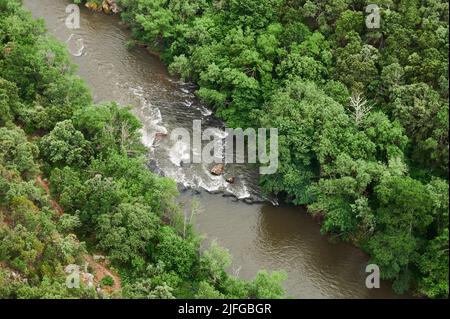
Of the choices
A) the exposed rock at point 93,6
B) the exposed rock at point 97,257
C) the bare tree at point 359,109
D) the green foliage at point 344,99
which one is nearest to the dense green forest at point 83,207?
the exposed rock at point 97,257

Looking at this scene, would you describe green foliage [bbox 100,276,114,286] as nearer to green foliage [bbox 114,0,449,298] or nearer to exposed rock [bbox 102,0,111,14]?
green foliage [bbox 114,0,449,298]

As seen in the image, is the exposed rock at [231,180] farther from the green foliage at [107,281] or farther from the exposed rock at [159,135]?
the green foliage at [107,281]

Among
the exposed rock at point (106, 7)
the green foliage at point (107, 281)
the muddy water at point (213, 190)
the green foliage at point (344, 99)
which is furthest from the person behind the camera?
the exposed rock at point (106, 7)

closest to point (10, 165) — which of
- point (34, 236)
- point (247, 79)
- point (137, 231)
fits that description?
point (34, 236)

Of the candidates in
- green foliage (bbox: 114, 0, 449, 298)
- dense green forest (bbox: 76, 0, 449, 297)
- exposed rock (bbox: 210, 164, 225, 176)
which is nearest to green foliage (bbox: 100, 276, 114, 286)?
green foliage (bbox: 114, 0, 449, 298)

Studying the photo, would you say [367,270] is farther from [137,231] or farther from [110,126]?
[110,126]

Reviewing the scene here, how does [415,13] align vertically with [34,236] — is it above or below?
above
